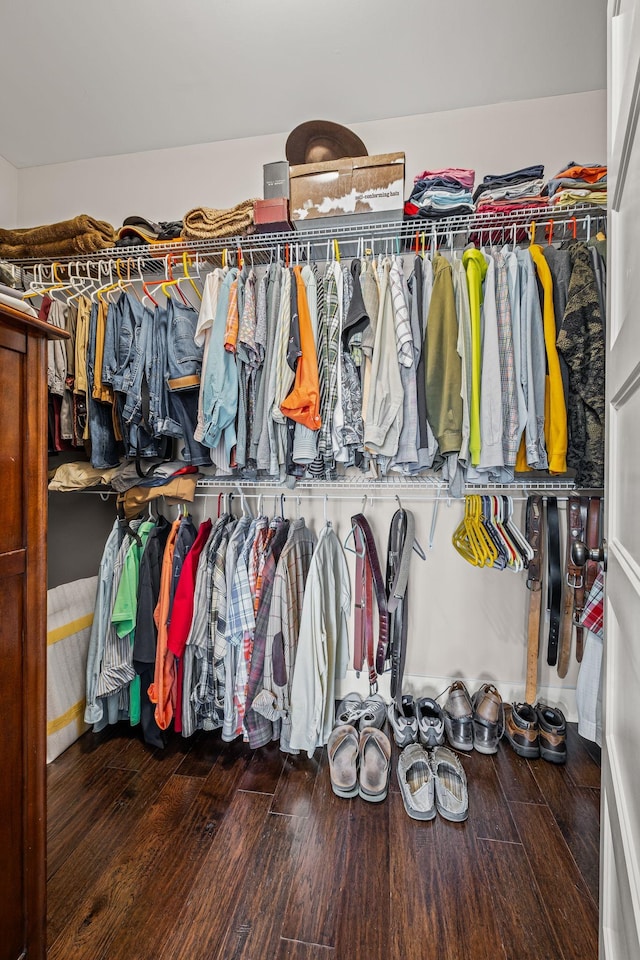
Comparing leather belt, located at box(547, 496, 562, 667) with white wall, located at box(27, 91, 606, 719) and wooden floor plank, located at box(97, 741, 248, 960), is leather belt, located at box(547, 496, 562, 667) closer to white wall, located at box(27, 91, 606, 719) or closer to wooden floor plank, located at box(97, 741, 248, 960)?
white wall, located at box(27, 91, 606, 719)

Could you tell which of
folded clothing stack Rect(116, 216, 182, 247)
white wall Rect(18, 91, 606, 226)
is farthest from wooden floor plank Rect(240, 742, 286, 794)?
white wall Rect(18, 91, 606, 226)

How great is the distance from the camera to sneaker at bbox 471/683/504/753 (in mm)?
1745

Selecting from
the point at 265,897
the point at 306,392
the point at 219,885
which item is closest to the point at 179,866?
the point at 219,885

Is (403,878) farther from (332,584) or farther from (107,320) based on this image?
(107,320)

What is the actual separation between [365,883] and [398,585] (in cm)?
88

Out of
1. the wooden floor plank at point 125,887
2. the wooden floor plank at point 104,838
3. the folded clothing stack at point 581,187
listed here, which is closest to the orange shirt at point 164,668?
the wooden floor plank at point 104,838

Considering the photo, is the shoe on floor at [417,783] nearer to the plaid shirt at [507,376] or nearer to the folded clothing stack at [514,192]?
the plaid shirt at [507,376]

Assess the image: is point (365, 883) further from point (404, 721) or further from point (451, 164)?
point (451, 164)

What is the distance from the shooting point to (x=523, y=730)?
1739 millimetres

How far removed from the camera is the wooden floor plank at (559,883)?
1.05 m

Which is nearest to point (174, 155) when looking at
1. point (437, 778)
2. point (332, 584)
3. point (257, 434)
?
point (257, 434)

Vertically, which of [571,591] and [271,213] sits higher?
[271,213]

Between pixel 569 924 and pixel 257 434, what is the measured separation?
163 centimetres

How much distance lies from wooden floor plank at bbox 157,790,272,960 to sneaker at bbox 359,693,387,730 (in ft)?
1.51
